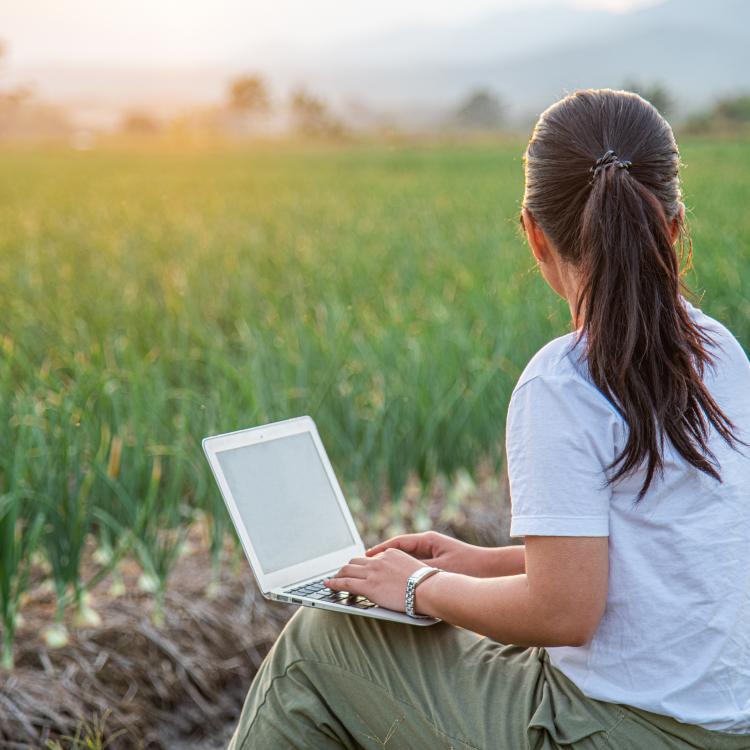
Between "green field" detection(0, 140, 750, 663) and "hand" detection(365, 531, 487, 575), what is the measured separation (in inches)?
19.8

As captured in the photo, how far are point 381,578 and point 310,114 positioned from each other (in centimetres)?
6692

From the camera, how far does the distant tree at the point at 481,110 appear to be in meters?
60.2

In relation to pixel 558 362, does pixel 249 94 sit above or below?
above

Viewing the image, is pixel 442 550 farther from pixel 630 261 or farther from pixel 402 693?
pixel 630 261

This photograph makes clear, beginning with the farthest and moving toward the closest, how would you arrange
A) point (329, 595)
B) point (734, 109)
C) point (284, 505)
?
point (734, 109), point (284, 505), point (329, 595)

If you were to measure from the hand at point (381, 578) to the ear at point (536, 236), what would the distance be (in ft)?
1.14

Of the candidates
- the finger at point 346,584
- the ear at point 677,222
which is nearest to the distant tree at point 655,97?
the ear at point 677,222

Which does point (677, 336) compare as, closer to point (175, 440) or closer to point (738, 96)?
point (175, 440)

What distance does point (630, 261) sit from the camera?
1.00 meters

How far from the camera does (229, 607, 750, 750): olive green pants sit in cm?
104

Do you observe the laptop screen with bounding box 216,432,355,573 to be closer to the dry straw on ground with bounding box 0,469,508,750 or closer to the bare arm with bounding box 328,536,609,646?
the bare arm with bounding box 328,536,609,646

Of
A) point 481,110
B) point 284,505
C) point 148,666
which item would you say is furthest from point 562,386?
point 481,110

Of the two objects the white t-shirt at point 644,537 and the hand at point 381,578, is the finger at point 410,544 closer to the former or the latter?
the hand at point 381,578

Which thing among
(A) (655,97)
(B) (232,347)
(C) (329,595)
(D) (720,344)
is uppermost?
(A) (655,97)
